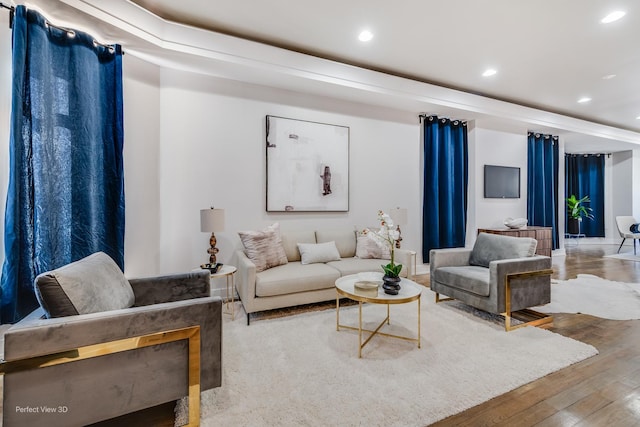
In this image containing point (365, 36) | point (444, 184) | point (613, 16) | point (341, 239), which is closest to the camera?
point (613, 16)

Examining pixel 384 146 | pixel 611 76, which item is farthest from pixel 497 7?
pixel 611 76

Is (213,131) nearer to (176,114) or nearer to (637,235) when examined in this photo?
(176,114)

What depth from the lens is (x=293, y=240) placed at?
364 cm

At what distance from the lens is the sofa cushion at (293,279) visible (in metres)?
2.80

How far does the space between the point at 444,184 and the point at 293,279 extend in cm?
338

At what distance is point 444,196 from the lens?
4926 mm

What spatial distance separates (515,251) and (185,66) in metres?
4.17

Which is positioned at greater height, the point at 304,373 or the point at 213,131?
the point at 213,131

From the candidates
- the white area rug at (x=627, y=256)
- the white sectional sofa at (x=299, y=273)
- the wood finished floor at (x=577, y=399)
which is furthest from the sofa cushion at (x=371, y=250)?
the white area rug at (x=627, y=256)

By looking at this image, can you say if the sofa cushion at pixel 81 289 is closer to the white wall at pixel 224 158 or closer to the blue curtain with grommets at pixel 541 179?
the white wall at pixel 224 158

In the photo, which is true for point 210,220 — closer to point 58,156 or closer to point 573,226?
point 58,156

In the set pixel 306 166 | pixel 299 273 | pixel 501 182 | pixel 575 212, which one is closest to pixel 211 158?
pixel 306 166

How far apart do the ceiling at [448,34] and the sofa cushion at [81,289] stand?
223 cm

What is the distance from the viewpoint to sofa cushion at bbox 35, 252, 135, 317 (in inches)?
52.1
